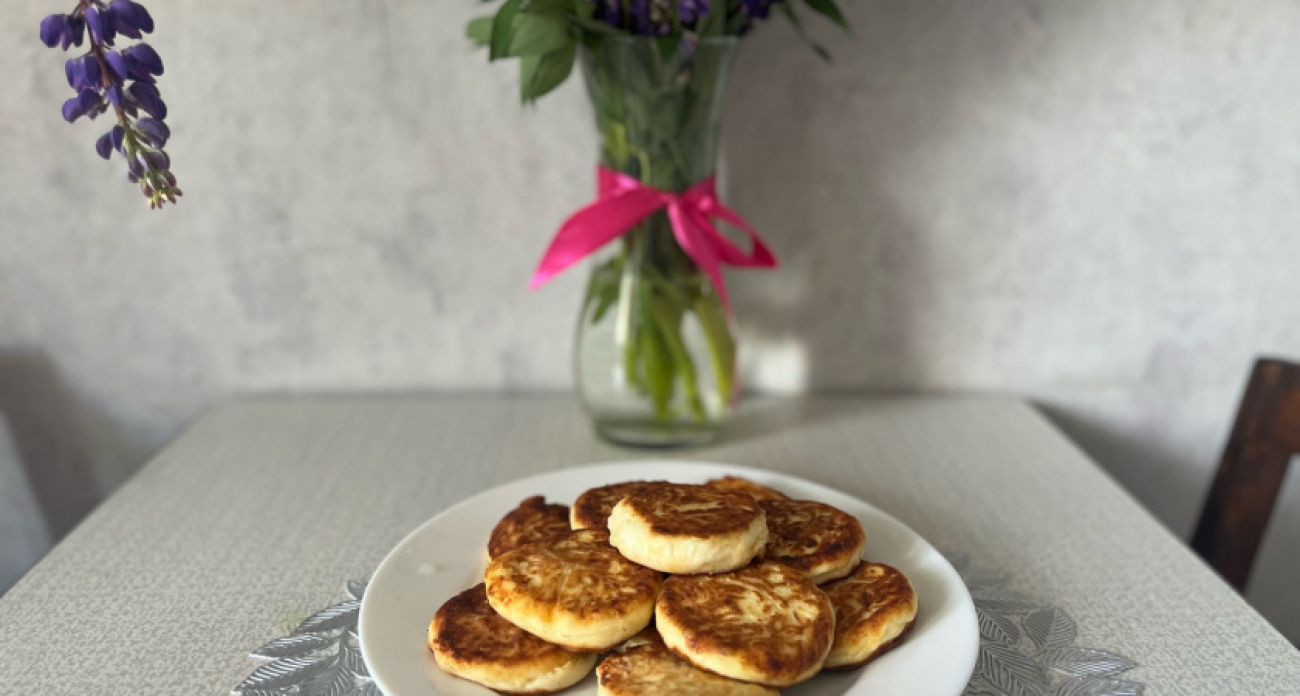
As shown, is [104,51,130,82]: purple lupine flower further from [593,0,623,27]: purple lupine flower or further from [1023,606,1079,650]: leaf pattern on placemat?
[1023,606,1079,650]: leaf pattern on placemat

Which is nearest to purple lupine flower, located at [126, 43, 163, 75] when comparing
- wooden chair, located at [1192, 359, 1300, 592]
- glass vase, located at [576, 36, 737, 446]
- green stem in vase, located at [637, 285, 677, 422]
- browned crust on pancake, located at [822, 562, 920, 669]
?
glass vase, located at [576, 36, 737, 446]

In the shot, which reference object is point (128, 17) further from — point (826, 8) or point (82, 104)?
point (826, 8)

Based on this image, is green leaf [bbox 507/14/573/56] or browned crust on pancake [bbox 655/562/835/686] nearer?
browned crust on pancake [bbox 655/562/835/686]

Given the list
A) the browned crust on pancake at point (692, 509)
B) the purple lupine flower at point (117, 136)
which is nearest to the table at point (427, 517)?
the browned crust on pancake at point (692, 509)

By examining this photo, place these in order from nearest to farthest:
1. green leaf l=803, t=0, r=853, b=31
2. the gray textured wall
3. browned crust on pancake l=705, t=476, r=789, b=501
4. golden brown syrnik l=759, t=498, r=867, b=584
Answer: golden brown syrnik l=759, t=498, r=867, b=584, browned crust on pancake l=705, t=476, r=789, b=501, green leaf l=803, t=0, r=853, b=31, the gray textured wall

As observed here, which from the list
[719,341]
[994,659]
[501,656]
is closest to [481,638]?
[501,656]

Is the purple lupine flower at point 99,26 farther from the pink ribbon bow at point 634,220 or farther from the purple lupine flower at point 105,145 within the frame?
the pink ribbon bow at point 634,220

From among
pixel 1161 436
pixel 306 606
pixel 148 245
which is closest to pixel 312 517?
pixel 306 606
